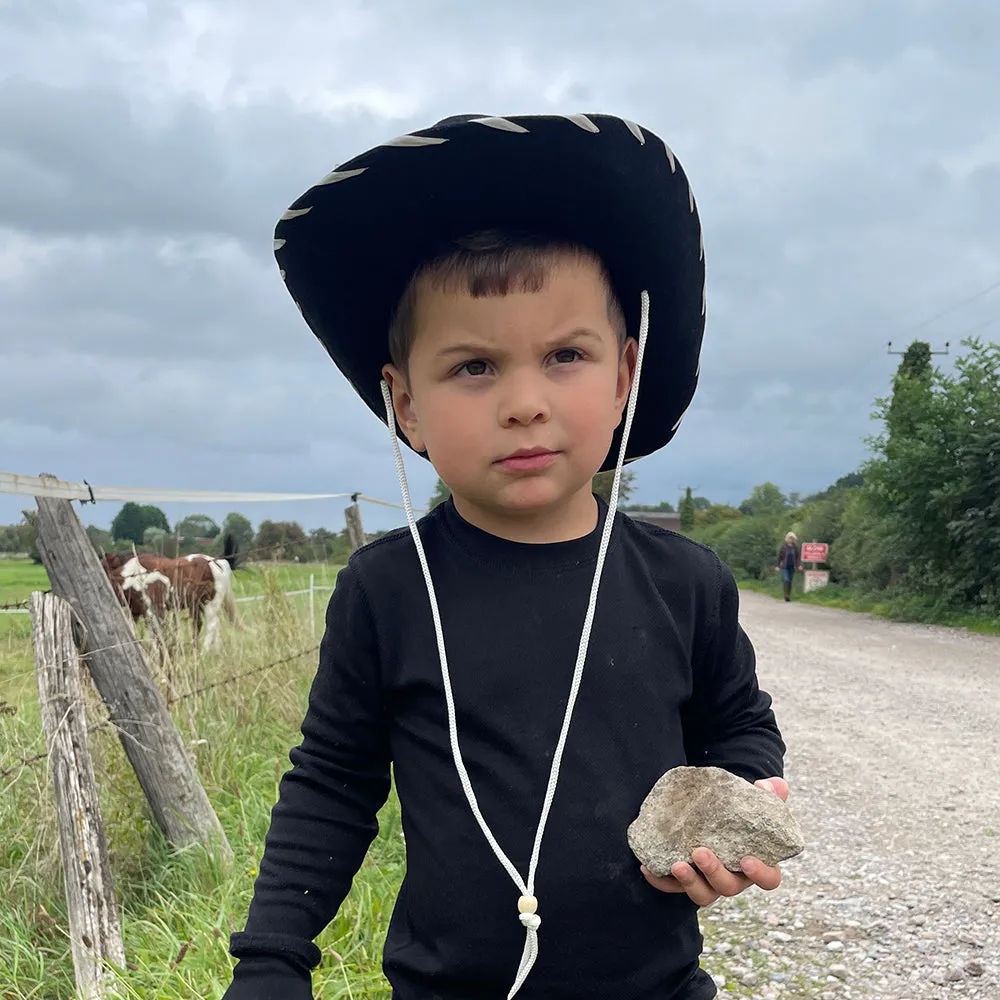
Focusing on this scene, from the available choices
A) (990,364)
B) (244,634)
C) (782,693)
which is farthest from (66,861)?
(990,364)

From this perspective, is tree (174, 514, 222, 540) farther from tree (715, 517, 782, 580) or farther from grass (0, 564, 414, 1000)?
tree (715, 517, 782, 580)

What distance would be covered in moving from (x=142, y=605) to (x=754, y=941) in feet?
9.90

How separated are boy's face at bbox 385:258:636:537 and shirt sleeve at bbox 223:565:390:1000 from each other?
0.95 ft

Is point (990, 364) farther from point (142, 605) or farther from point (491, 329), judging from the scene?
point (491, 329)

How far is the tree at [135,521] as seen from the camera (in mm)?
3581

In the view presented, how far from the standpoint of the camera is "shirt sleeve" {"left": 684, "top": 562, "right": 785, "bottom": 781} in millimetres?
1515

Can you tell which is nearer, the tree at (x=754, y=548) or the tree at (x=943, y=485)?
the tree at (x=943, y=485)

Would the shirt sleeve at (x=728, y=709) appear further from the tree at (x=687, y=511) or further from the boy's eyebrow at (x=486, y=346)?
the tree at (x=687, y=511)

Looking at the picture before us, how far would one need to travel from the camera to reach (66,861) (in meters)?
3.07

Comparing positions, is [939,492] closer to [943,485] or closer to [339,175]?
[943,485]

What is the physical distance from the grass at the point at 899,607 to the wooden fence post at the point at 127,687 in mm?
12675

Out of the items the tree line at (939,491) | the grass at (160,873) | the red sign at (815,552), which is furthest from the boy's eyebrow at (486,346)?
the red sign at (815,552)

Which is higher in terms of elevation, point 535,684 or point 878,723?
point 535,684

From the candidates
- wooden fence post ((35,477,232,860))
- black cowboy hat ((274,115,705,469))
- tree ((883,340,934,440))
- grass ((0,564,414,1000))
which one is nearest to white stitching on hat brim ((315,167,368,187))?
black cowboy hat ((274,115,705,469))
